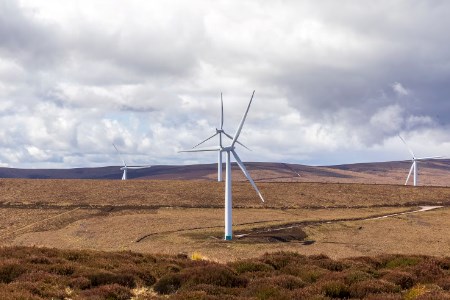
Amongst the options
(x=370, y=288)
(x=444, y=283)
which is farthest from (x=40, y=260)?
(x=444, y=283)

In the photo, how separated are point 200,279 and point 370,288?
24.7 ft

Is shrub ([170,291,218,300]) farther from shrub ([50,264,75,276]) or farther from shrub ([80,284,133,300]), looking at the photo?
shrub ([50,264,75,276])

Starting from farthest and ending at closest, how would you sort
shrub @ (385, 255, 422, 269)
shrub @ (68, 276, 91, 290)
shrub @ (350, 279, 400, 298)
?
1. shrub @ (385, 255, 422, 269)
2. shrub @ (68, 276, 91, 290)
3. shrub @ (350, 279, 400, 298)

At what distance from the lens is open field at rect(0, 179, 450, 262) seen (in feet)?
194

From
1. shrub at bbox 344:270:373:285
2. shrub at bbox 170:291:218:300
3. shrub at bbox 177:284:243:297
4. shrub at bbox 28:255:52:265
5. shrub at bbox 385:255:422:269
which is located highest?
shrub at bbox 170:291:218:300

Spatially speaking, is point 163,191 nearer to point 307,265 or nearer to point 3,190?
point 3,190

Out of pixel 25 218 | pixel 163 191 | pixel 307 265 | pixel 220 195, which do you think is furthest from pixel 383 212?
pixel 307 265

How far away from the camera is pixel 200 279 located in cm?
2266

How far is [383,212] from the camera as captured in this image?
97312mm

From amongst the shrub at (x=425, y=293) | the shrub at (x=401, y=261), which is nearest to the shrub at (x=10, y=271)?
the shrub at (x=425, y=293)

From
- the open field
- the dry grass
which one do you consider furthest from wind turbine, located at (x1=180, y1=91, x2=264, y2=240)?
the dry grass

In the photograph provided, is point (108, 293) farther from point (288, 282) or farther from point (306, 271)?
point (306, 271)

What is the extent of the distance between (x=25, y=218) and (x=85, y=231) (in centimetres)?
1761

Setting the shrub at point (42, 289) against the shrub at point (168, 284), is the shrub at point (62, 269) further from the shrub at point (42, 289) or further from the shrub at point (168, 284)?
the shrub at point (168, 284)
